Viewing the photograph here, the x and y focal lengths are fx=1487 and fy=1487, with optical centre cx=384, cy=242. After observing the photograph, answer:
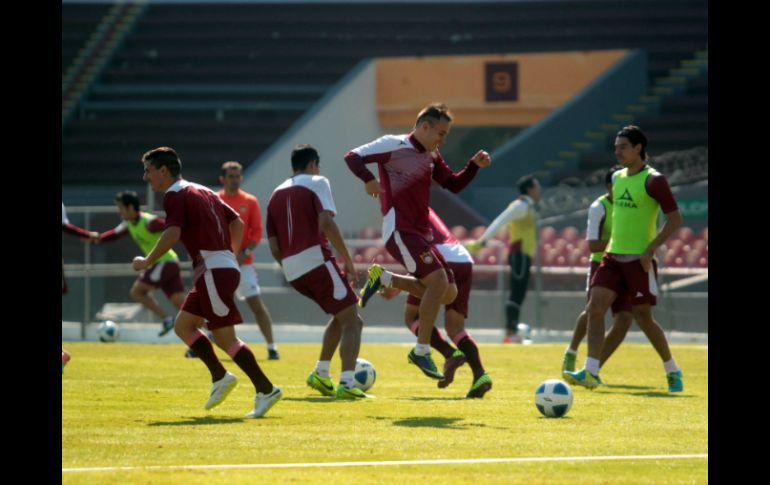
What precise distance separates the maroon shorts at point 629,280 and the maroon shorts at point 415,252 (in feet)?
6.67

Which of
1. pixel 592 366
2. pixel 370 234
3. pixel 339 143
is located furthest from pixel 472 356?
pixel 339 143

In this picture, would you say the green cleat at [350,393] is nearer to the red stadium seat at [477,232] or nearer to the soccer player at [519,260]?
the soccer player at [519,260]

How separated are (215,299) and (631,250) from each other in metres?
3.81

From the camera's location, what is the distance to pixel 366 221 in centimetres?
3103

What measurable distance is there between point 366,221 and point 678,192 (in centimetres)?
906

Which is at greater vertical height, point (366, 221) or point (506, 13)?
point (506, 13)

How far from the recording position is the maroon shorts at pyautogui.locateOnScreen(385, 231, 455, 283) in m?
10.9

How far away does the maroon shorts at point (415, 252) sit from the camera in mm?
10852

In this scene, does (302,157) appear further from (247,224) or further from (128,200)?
(128,200)

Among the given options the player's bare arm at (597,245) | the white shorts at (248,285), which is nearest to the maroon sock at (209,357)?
the player's bare arm at (597,245)
